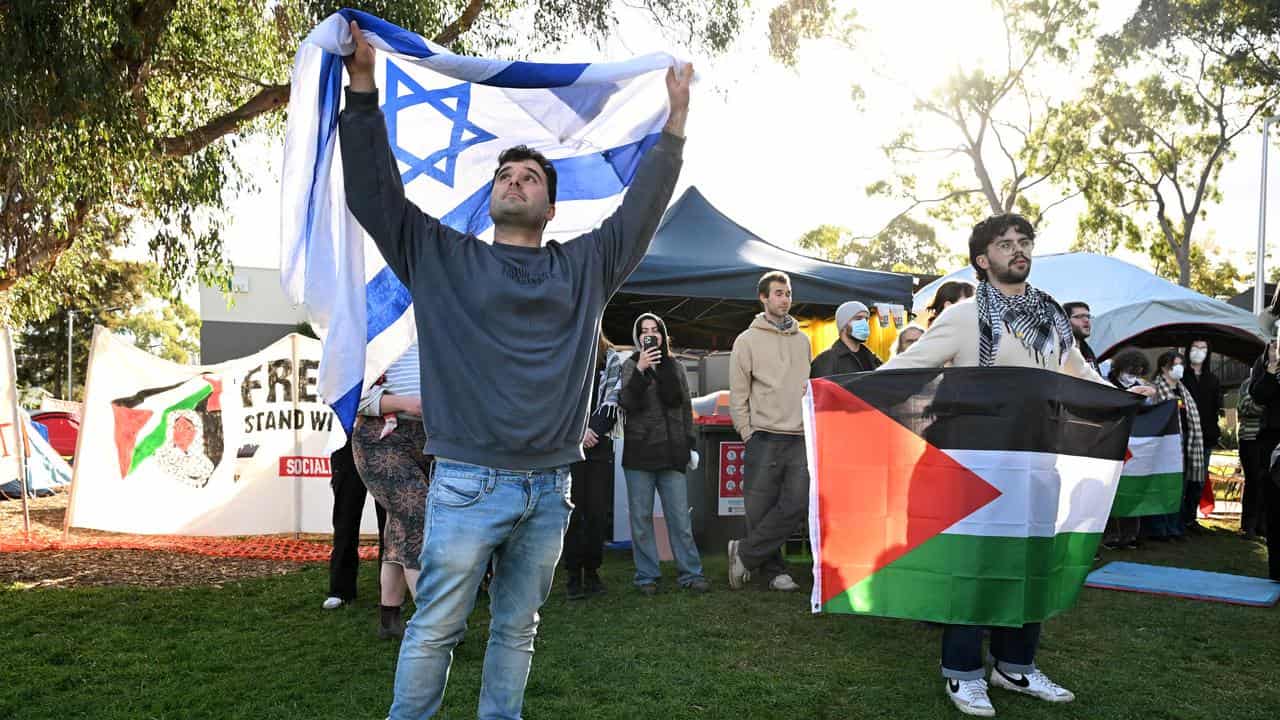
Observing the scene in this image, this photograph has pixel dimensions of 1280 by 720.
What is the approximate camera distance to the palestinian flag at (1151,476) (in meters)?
7.88

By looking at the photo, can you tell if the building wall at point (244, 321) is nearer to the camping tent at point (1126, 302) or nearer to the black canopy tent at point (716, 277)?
the black canopy tent at point (716, 277)

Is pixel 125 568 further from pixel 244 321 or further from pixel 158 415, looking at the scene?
pixel 244 321

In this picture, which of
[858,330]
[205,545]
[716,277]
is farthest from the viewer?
[716,277]

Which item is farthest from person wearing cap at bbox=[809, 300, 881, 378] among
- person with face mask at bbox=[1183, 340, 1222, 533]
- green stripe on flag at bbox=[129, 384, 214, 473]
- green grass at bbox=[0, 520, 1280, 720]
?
green stripe on flag at bbox=[129, 384, 214, 473]

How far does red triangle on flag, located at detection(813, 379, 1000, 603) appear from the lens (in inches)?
157

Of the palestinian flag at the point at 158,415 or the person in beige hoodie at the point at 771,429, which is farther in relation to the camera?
the palestinian flag at the point at 158,415

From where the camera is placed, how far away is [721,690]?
4.30 m

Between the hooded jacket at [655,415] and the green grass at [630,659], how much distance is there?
36.1 inches

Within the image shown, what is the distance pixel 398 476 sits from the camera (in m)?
4.89

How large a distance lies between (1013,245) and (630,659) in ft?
8.67

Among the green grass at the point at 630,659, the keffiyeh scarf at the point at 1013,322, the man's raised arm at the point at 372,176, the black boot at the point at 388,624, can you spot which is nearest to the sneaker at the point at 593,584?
the green grass at the point at 630,659

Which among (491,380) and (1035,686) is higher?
(491,380)

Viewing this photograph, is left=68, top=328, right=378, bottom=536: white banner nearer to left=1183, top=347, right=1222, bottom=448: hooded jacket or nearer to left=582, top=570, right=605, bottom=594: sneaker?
left=582, top=570, right=605, bottom=594: sneaker

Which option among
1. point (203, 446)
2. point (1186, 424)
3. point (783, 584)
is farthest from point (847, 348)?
point (203, 446)
